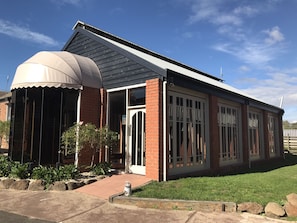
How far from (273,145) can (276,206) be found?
52.0 ft

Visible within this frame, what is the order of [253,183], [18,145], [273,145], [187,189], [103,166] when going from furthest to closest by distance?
1. [273,145]
2. [18,145]
3. [103,166]
4. [253,183]
5. [187,189]

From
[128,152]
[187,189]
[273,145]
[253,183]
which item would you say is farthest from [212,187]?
[273,145]

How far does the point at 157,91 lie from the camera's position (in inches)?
374

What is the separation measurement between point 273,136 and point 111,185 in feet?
54.7

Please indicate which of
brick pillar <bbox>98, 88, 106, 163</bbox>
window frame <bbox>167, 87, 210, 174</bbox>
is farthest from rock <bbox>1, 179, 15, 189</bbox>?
window frame <bbox>167, 87, 210, 174</bbox>

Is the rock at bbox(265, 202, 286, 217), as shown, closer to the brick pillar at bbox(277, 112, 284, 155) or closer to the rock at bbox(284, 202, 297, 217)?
the rock at bbox(284, 202, 297, 217)

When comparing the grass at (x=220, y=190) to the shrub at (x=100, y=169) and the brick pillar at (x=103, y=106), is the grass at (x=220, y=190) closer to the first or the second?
the shrub at (x=100, y=169)

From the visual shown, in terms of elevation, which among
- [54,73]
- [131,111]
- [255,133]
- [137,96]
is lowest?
[255,133]

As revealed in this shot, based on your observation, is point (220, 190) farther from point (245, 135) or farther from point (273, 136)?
point (273, 136)

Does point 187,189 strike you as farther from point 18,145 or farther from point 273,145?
point 273,145

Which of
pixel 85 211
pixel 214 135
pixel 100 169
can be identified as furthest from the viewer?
pixel 214 135

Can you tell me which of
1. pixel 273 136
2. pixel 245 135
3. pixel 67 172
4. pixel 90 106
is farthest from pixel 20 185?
pixel 273 136

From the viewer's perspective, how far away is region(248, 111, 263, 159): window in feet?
55.3

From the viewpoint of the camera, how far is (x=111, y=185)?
870 cm
